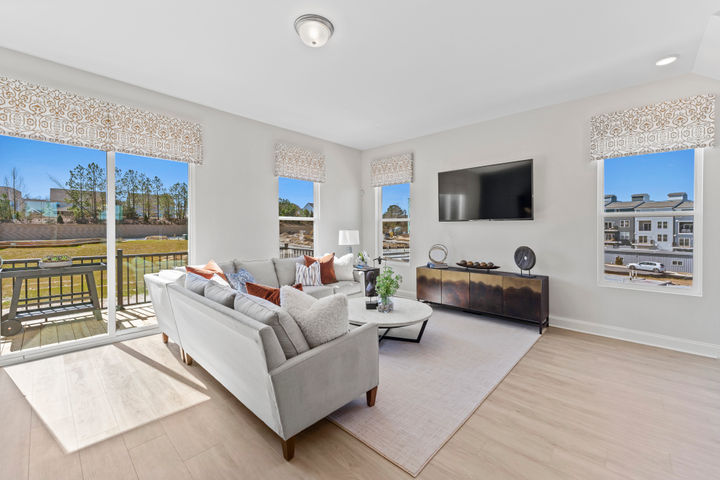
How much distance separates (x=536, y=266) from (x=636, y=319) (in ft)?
3.58

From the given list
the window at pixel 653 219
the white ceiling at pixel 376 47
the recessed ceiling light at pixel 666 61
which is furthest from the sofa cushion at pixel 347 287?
the recessed ceiling light at pixel 666 61

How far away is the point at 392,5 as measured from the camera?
2.13 meters

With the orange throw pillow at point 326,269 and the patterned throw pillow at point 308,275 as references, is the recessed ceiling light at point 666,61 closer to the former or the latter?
the orange throw pillow at point 326,269

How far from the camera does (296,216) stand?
504cm

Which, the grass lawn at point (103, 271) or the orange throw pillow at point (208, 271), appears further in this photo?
the orange throw pillow at point (208, 271)

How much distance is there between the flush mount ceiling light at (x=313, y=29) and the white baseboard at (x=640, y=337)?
156 inches

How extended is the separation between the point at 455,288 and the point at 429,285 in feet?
1.31

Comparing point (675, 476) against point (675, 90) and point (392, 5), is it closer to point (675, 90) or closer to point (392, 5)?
point (392, 5)

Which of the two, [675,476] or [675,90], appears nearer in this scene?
[675,476]

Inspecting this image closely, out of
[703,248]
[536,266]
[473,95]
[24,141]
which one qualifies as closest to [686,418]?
[703,248]

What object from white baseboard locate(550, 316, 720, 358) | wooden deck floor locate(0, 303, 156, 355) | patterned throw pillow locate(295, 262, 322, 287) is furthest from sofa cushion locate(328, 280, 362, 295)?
white baseboard locate(550, 316, 720, 358)

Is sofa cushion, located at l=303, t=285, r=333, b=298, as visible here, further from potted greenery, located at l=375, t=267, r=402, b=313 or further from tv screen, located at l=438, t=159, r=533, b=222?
tv screen, located at l=438, t=159, r=533, b=222

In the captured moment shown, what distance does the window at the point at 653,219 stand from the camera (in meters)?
3.11

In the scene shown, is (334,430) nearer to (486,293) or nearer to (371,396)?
(371,396)
